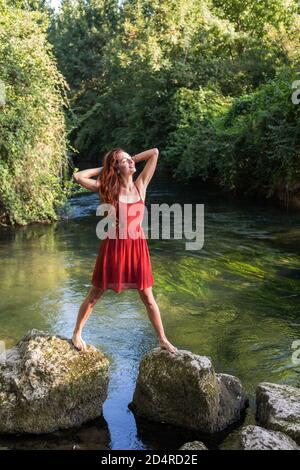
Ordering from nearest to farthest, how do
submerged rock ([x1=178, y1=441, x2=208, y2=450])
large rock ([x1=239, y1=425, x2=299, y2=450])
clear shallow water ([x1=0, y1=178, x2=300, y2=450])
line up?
large rock ([x1=239, y1=425, x2=299, y2=450]), submerged rock ([x1=178, y1=441, x2=208, y2=450]), clear shallow water ([x1=0, y1=178, x2=300, y2=450])

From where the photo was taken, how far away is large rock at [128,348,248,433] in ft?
16.7

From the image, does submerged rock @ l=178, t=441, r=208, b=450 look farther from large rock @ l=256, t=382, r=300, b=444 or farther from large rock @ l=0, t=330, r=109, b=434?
large rock @ l=0, t=330, r=109, b=434

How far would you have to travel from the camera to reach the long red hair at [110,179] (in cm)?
516

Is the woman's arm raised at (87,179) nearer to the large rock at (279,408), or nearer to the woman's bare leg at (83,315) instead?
the woman's bare leg at (83,315)

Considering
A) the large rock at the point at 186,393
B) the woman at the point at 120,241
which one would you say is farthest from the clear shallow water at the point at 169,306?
the woman at the point at 120,241

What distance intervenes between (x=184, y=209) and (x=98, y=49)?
26.4 metres

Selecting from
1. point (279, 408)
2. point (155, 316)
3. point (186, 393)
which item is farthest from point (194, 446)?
point (155, 316)

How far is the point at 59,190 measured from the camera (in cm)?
1517

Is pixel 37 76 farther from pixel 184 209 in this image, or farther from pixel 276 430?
pixel 276 430

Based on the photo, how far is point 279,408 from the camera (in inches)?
194

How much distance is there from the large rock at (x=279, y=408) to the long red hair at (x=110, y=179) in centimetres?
222

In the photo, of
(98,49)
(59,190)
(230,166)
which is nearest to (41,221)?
(59,190)

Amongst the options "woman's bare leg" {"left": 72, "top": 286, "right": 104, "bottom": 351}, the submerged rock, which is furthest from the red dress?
the submerged rock

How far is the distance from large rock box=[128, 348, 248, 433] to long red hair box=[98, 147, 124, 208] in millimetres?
1533
